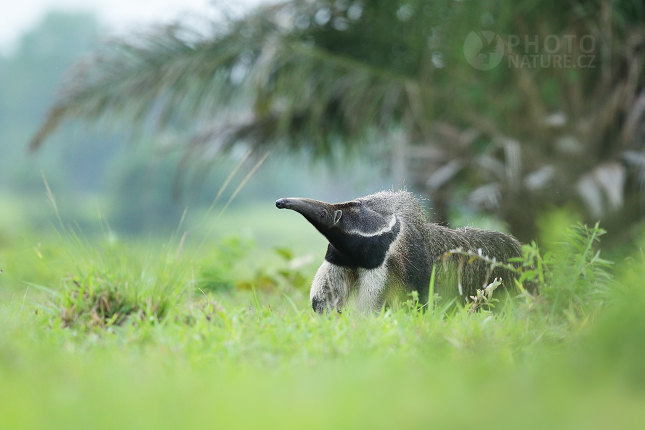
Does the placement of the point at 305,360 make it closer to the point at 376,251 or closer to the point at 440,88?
the point at 376,251

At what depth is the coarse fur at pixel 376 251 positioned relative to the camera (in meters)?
3.31

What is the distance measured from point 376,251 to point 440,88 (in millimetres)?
5140

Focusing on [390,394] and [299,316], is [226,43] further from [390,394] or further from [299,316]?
[390,394]

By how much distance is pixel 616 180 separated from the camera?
693cm

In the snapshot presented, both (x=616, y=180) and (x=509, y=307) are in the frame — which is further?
(x=616, y=180)

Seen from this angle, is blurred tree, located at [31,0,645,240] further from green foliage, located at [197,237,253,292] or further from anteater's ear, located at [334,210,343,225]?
anteater's ear, located at [334,210,343,225]

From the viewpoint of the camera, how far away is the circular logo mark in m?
7.75

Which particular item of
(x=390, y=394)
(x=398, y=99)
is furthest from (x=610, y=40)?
(x=390, y=394)

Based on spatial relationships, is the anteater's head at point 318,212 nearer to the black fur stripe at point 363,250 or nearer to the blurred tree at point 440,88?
the black fur stripe at point 363,250

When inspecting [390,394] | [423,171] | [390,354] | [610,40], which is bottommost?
[423,171]

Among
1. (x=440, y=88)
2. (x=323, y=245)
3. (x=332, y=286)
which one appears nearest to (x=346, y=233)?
(x=332, y=286)

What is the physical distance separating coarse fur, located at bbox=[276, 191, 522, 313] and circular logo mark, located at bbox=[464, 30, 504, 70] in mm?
4479

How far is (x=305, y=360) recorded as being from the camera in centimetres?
237

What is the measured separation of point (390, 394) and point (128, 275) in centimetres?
184
